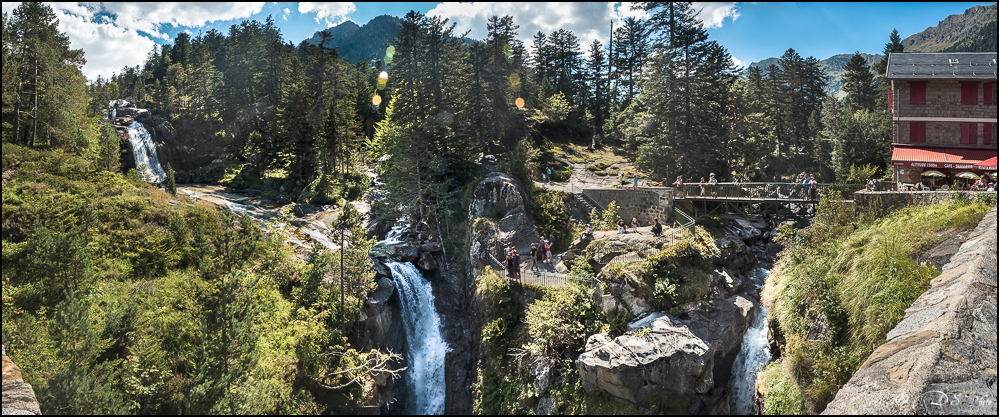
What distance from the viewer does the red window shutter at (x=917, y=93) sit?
25.9 m

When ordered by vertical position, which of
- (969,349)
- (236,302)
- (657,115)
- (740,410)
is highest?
(657,115)

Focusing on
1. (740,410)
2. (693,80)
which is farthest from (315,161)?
(740,410)

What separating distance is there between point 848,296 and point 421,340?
18105mm

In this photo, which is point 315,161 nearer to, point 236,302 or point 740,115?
point 236,302

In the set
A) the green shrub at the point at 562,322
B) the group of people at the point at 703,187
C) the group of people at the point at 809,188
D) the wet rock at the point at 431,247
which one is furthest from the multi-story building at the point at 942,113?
the wet rock at the point at 431,247

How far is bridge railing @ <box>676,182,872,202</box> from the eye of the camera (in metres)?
23.6

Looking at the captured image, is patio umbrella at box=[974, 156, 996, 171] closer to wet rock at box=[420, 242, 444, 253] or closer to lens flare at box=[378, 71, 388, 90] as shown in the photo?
wet rock at box=[420, 242, 444, 253]

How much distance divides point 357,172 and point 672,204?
28.1 meters

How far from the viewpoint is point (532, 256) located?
77.7 ft

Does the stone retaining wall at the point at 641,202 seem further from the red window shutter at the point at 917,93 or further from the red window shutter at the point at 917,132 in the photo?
the red window shutter at the point at 917,93

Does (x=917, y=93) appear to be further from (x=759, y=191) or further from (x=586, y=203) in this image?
(x=586, y=203)

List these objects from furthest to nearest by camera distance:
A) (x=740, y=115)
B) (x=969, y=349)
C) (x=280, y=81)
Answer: (x=280, y=81) → (x=740, y=115) → (x=969, y=349)

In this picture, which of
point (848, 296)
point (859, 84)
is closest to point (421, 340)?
point (848, 296)

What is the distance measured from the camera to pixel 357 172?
42.0 m
